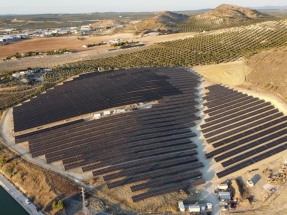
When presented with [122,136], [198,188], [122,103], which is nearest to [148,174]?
[198,188]

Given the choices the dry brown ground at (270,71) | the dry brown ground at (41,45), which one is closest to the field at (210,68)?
the dry brown ground at (270,71)

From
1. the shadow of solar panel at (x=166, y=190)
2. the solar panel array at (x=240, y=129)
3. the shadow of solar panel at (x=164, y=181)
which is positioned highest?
the solar panel array at (x=240, y=129)

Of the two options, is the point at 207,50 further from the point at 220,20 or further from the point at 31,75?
the point at 220,20

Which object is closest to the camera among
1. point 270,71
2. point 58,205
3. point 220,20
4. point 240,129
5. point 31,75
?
point 58,205

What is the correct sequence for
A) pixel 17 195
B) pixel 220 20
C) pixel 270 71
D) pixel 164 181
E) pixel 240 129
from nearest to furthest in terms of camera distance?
pixel 17 195 < pixel 164 181 < pixel 240 129 < pixel 270 71 < pixel 220 20

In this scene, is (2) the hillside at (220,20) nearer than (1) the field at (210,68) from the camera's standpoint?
No

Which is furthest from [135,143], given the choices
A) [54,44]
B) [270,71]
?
[54,44]

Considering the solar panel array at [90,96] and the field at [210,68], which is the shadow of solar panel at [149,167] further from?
the solar panel array at [90,96]
